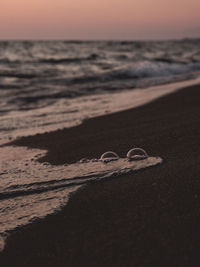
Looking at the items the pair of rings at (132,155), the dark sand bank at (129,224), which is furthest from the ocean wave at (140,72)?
the dark sand bank at (129,224)

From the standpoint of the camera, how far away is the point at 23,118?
6.34m

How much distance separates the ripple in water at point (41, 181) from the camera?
6.99ft

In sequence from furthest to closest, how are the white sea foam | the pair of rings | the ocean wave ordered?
the ocean wave < the white sea foam < the pair of rings

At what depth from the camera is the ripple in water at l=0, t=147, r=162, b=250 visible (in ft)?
6.99

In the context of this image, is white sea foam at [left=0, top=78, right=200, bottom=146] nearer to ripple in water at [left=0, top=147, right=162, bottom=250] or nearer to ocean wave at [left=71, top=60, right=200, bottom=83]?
→ ripple in water at [left=0, top=147, right=162, bottom=250]

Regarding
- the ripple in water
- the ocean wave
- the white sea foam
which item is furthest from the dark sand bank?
the ocean wave

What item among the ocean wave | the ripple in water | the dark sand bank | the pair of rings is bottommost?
the dark sand bank

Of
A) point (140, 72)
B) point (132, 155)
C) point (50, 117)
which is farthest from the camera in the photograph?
point (140, 72)

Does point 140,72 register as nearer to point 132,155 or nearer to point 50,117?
point 50,117

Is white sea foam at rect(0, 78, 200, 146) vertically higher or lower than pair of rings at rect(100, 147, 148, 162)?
higher

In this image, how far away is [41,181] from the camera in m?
2.64

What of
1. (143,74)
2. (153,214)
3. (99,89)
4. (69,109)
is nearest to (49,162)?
(153,214)

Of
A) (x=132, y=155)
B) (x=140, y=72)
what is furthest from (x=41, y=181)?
(x=140, y=72)

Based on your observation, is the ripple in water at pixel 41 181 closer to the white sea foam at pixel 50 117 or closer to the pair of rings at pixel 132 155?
the pair of rings at pixel 132 155
